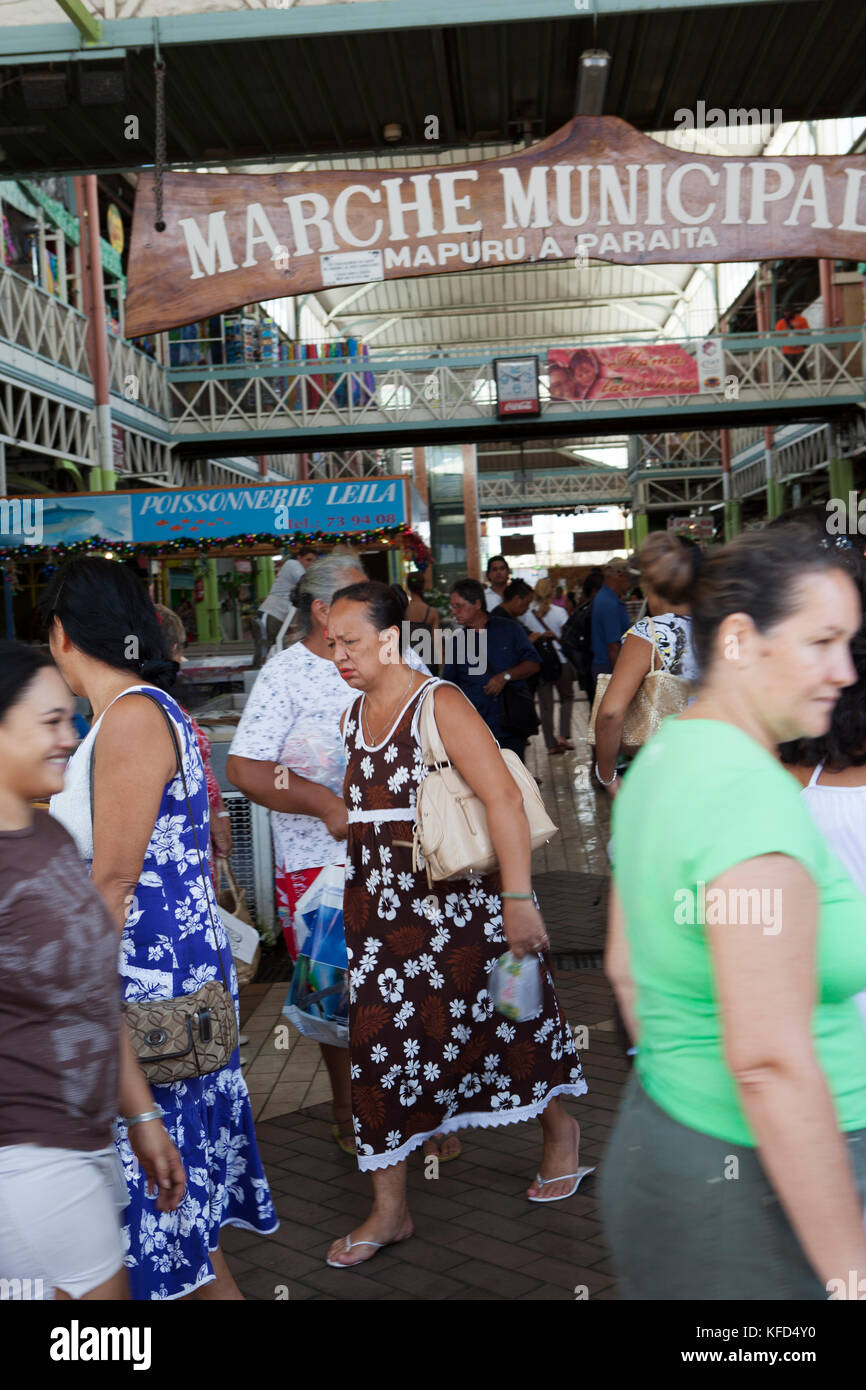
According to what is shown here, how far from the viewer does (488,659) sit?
26.8ft

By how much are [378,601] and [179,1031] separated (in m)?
1.32

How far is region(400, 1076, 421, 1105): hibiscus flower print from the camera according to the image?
3.29 meters

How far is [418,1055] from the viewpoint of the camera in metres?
3.31

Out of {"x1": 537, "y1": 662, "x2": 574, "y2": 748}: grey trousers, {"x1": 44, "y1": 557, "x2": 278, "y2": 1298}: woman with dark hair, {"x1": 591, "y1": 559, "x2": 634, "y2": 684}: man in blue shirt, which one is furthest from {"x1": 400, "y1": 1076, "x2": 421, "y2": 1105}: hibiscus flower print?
{"x1": 537, "y1": 662, "x2": 574, "y2": 748}: grey trousers

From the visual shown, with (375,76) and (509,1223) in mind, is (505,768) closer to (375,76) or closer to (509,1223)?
(509,1223)

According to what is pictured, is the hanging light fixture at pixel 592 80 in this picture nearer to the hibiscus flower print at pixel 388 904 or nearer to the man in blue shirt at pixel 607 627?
the hibiscus flower print at pixel 388 904

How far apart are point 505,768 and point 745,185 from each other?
104 inches

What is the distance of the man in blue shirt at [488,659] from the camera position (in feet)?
25.7

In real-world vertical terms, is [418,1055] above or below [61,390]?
below

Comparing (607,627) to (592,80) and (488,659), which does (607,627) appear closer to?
(488,659)

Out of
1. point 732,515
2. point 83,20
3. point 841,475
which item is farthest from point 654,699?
point 732,515

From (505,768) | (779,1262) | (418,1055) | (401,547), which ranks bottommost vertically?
(418,1055)

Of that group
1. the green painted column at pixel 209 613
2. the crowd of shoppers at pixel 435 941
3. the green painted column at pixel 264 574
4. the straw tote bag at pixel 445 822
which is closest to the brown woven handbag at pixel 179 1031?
the crowd of shoppers at pixel 435 941
